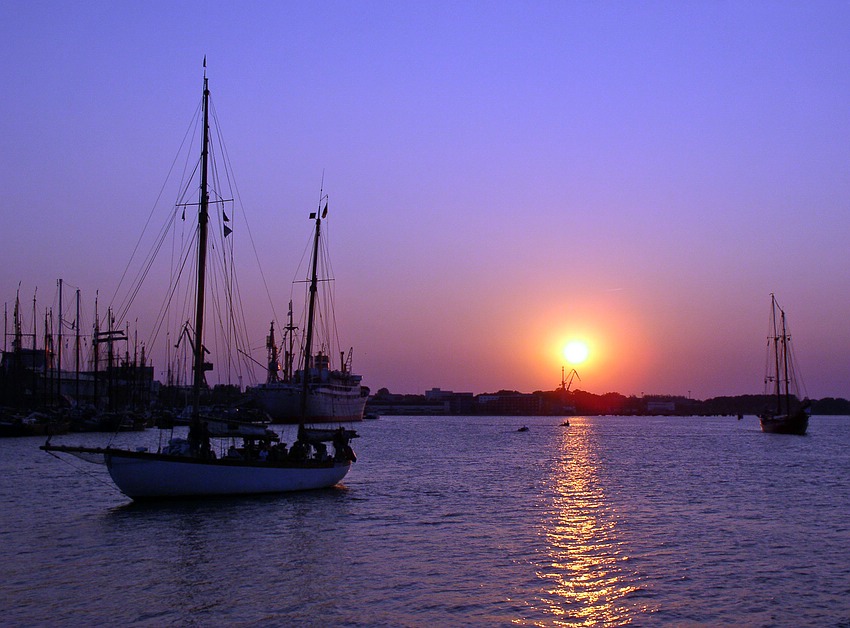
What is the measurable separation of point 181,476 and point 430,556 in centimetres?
1245

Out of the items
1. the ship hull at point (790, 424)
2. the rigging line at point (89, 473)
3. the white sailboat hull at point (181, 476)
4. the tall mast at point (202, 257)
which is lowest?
the ship hull at point (790, 424)

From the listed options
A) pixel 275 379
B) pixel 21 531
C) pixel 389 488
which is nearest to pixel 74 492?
pixel 21 531

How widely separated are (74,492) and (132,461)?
878 cm

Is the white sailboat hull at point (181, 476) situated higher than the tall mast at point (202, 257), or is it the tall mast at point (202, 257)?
the tall mast at point (202, 257)

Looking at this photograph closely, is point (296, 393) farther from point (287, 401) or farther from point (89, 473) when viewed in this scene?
point (89, 473)

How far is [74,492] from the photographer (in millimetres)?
39094

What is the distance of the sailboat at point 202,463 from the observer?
1278 inches

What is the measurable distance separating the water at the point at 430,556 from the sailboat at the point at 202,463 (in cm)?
76

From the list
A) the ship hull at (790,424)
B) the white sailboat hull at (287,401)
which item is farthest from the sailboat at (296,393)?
the ship hull at (790,424)

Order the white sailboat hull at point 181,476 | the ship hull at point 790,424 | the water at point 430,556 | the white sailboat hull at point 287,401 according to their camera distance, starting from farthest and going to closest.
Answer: the white sailboat hull at point 287,401 → the ship hull at point 790,424 → the white sailboat hull at point 181,476 → the water at point 430,556

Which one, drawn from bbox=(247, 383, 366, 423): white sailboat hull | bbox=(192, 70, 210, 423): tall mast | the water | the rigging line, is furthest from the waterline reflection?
bbox=(247, 383, 366, 423): white sailboat hull

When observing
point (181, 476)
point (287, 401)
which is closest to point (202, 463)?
point (181, 476)

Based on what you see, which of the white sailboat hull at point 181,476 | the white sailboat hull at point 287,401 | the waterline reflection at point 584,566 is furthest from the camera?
the white sailboat hull at point 287,401

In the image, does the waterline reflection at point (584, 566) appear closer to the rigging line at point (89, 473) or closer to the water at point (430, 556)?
the water at point (430, 556)
